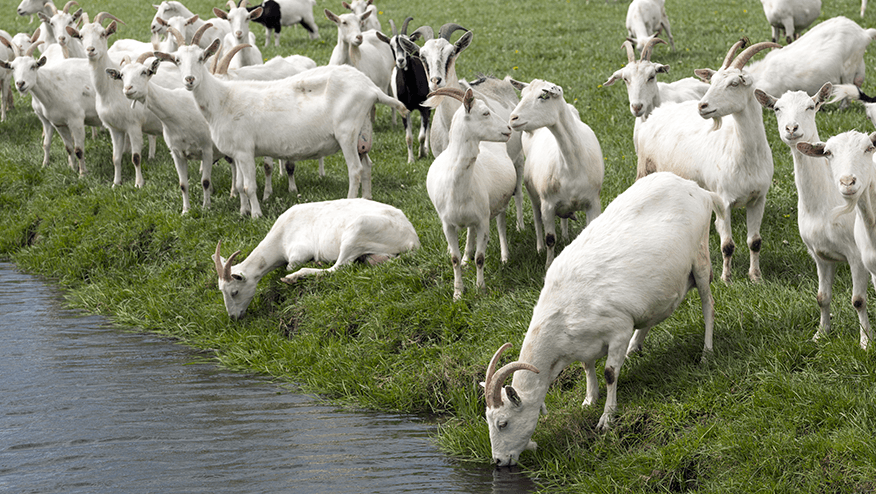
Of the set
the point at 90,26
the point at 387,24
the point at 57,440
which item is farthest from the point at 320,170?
the point at 387,24

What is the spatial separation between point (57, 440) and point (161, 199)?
590cm

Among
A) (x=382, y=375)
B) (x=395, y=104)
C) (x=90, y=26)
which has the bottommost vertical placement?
(x=382, y=375)

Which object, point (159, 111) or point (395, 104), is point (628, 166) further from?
point (159, 111)

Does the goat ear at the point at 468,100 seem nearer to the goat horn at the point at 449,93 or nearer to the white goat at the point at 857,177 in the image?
the goat horn at the point at 449,93

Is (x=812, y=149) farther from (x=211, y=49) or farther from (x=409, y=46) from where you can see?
(x=211, y=49)

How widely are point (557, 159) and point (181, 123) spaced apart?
17.7 ft

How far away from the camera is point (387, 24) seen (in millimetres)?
26031

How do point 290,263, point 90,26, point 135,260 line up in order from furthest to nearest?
point 90,26, point 135,260, point 290,263

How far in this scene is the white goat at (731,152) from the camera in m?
6.94

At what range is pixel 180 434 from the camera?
20.7 feet

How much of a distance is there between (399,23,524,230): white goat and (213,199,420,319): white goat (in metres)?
1.39

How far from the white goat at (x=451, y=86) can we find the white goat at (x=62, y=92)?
554 cm

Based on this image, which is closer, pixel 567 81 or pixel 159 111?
pixel 159 111

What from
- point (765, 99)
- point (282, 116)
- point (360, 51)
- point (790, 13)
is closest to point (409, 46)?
point (282, 116)
